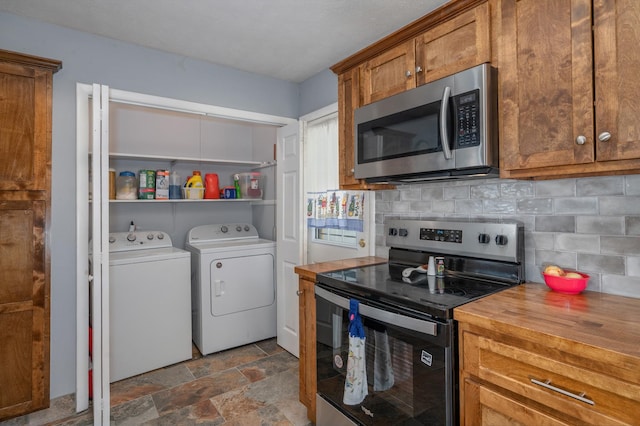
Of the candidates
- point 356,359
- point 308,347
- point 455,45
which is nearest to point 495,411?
point 356,359

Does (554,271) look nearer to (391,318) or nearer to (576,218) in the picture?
(576,218)

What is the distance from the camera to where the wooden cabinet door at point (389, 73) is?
178cm

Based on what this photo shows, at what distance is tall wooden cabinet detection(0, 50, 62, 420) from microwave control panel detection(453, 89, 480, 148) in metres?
2.31

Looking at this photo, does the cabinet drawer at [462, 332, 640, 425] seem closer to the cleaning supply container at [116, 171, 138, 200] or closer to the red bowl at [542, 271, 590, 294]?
the red bowl at [542, 271, 590, 294]

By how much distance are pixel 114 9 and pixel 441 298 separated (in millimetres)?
2346

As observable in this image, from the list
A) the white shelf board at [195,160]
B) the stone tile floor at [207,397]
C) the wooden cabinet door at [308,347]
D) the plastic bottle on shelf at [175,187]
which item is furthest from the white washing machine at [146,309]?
the wooden cabinet door at [308,347]

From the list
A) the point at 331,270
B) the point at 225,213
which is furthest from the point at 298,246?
the point at 225,213

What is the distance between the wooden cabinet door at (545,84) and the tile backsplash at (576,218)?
31cm

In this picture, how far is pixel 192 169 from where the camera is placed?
146 inches

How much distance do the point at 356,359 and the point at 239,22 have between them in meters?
2.04

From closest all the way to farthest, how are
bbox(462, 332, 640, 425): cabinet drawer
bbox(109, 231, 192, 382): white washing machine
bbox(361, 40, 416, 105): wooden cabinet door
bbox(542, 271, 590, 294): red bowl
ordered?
bbox(462, 332, 640, 425): cabinet drawer → bbox(542, 271, 590, 294): red bowl → bbox(361, 40, 416, 105): wooden cabinet door → bbox(109, 231, 192, 382): white washing machine

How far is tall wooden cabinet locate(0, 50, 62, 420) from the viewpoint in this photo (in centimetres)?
201

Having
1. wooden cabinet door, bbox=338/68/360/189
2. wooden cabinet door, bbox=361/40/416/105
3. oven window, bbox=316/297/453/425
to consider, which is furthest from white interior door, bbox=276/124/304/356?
oven window, bbox=316/297/453/425

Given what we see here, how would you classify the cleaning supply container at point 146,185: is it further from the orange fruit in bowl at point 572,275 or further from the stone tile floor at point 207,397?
the orange fruit in bowl at point 572,275
